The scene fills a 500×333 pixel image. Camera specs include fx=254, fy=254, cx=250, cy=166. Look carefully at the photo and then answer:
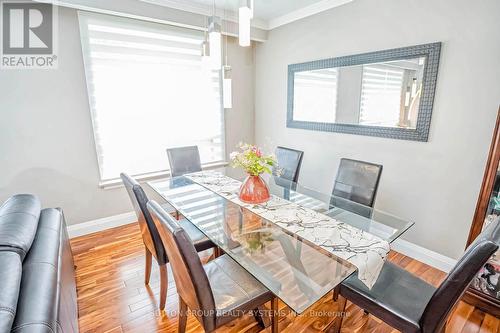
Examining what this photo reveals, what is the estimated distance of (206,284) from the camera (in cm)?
121

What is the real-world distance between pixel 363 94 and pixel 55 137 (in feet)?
10.7

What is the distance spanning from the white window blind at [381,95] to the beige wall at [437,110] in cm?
20

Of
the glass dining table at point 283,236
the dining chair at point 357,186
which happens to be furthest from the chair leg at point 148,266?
the dining chair at point 357,186

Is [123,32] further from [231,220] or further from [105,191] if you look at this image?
[231,220]

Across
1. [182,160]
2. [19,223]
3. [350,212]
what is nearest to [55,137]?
[182,160]

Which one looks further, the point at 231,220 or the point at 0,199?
the point at 0,199

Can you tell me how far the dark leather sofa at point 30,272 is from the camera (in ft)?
2.85

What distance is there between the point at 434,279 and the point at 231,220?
73.9 inches

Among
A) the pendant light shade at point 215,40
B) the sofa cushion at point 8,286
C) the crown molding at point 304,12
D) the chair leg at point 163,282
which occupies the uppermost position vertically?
the crown molding at point 304,12

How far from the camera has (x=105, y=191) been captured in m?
3.03

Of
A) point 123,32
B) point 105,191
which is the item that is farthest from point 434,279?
point 123,32

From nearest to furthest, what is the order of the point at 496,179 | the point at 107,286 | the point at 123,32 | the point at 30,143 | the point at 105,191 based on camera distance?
the point at 496,179, the point at 107,286, the point at 30,143, the point at 123,32, the point at 105,191

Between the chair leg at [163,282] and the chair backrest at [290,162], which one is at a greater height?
the chair backrest at [290,162]

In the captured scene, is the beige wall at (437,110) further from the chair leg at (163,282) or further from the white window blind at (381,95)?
the chair leg at (163,282)
